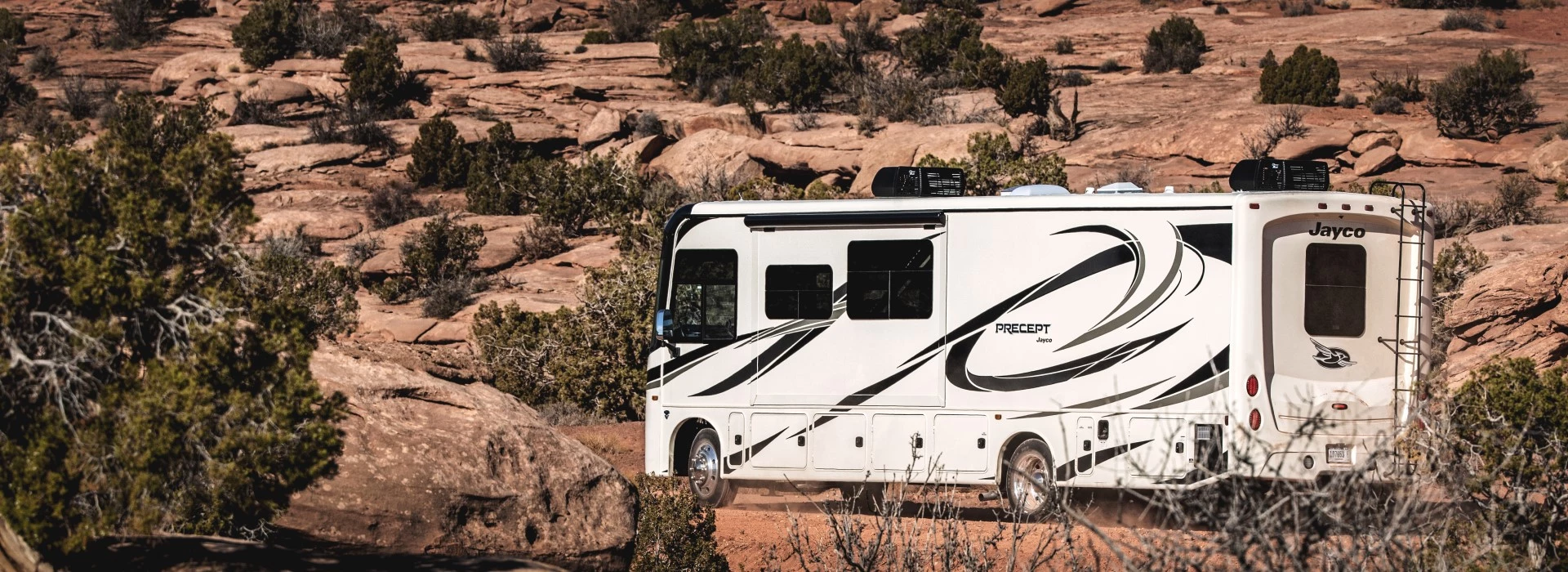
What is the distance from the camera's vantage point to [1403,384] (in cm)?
1188

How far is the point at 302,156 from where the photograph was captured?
4038cm

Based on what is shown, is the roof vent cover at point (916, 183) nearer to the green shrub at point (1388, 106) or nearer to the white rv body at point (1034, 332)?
the white rv body at point (1034, 332)

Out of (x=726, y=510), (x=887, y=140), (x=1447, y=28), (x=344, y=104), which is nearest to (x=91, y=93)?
(x=344, y=104)

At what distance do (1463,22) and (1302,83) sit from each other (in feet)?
42.3

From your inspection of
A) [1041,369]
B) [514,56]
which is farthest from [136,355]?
[514,56]

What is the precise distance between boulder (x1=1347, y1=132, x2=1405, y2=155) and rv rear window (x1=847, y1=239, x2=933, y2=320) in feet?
65.7

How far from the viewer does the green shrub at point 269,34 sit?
4703cm

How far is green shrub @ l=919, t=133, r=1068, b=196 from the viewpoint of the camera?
963 inches

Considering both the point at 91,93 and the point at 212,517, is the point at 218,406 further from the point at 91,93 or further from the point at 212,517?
the point at 91,93

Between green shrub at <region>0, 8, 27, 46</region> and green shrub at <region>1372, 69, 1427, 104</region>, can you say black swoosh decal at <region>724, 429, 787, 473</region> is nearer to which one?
green shrub at <region>1372, 69, 1427, 104</region>

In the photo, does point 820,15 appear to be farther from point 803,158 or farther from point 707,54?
point 803,158

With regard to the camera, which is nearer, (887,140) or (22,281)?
(22,281)

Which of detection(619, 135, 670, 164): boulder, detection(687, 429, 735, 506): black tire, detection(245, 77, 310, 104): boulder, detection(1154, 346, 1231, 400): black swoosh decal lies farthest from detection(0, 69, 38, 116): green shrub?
detection(1154, 346, 1231, 400): black swoosh decal

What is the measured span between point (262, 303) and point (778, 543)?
20.7 feet
